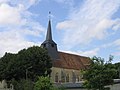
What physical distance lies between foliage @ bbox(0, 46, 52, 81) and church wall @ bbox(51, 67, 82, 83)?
776 inches

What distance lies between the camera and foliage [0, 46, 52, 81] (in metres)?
72.5

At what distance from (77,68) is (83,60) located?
337 inches

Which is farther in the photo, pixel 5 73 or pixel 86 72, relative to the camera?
pixel 5 73

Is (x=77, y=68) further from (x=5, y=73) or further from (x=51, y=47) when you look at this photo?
(x=5, y=73)

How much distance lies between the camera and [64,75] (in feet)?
332

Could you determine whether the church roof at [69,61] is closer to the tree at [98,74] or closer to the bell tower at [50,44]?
the bell tower at [50,44]

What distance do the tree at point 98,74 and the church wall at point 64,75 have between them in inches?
2136

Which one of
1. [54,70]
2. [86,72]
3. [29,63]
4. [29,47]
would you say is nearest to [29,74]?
[29,63]

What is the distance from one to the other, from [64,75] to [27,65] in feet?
98.6

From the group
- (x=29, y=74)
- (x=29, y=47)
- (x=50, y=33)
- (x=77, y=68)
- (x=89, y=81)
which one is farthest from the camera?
(x=77, y=68)

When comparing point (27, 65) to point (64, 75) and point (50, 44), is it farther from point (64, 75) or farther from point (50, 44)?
point (64, 75)

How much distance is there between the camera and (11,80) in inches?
2844

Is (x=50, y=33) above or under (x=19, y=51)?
above

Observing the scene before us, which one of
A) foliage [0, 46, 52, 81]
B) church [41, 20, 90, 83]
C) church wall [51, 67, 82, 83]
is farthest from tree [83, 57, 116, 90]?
church wall [51, 67, 82, 83]
